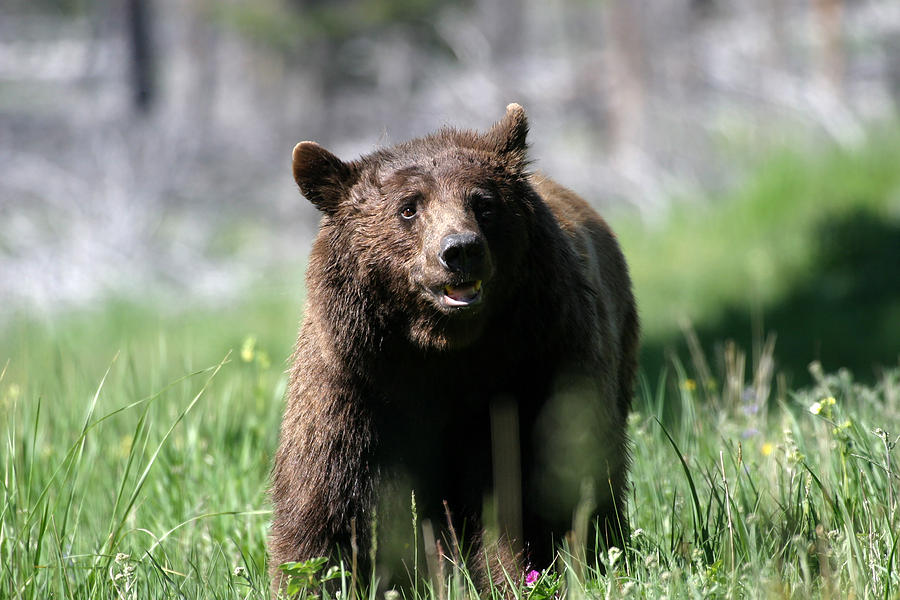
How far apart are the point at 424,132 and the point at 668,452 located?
945 cm

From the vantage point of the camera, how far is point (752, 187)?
35.2ft

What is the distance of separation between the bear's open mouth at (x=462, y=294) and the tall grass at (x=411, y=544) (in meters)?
0.73

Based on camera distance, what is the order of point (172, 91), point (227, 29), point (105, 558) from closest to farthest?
point (105, 558)
point (227, 29)
point (172, 91)

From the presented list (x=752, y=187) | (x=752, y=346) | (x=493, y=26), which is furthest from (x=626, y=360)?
(x=493, y=26)

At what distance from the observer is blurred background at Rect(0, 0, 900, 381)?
1041cm

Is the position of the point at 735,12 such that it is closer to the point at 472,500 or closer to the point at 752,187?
the point at 752,187

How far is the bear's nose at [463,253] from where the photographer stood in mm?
3512

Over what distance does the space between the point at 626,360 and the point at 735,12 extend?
10.5 metres

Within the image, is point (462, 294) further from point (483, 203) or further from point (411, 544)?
point (411, 544)

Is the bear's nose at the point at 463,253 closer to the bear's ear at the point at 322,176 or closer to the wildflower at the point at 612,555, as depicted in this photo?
the bear's ear at the point at 322,176

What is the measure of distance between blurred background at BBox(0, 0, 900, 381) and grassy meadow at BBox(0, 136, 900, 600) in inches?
4.3

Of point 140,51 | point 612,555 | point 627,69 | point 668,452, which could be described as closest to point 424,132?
point 627,69

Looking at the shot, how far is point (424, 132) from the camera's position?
1358cm

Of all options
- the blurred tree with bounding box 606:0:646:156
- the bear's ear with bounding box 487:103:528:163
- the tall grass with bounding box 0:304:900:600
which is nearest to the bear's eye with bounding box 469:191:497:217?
the bear's ear with bounding box 487:103:528:163
